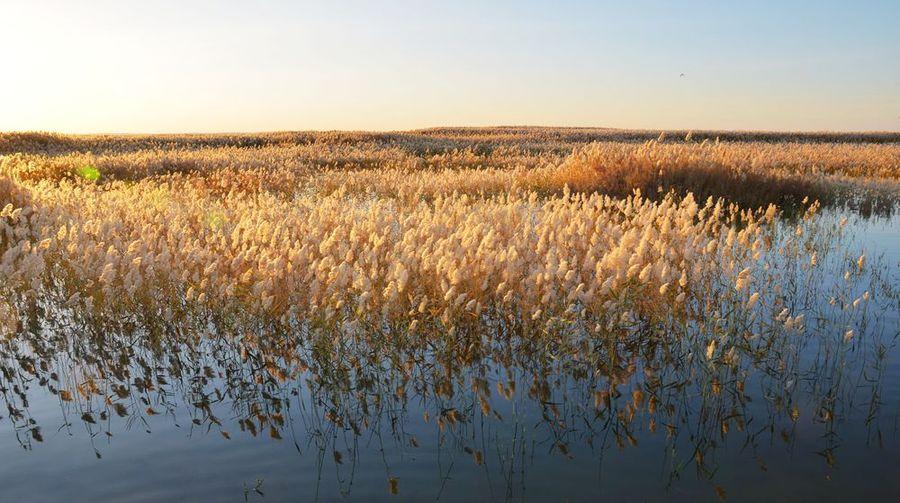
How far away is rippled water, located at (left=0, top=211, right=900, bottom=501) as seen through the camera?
3.51 m

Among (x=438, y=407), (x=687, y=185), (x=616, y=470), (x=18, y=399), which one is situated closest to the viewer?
A: (x=616, y=470)

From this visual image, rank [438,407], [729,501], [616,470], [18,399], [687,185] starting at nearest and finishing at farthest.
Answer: [729,501] → [616,470] → [438,407] → [18,399] → [687,185]

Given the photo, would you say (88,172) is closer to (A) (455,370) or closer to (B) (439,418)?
(A) (455,370)

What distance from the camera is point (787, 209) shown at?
13984 millimetres

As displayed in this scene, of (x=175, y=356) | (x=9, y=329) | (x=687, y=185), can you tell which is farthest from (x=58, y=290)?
(x=687, y=185)

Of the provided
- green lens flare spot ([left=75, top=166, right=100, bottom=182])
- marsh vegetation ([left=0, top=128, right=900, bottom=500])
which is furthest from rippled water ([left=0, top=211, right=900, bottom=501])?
green lens flare spot ([left=75, top=166, right=100, bottom=182])

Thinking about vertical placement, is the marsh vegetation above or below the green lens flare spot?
below

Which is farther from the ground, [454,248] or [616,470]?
[454,248]

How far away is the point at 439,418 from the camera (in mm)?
4238

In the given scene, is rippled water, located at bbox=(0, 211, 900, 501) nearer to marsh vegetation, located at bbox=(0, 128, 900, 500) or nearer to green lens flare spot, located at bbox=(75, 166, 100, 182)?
marsh vegetation, located at bbox=(0, 128, 900, 500)

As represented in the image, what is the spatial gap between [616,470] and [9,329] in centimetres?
497

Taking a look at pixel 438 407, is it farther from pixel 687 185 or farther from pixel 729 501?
pixel 687 185

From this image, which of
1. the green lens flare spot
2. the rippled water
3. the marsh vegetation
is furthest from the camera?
the green lens flare spot

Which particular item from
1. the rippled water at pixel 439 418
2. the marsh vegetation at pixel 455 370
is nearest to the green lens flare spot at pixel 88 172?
the marsh vegetation at pixel 455 370
